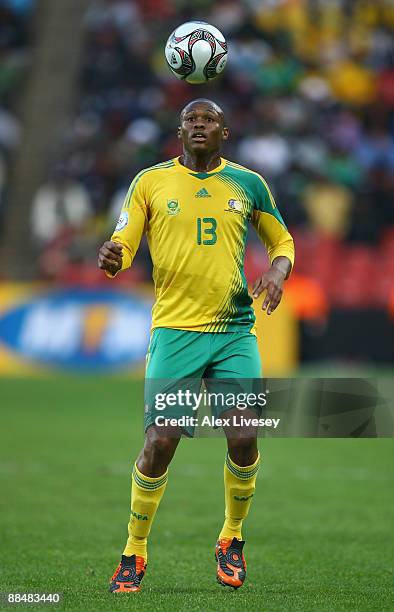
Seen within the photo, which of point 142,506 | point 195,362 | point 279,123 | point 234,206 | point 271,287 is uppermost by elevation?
point 279,123

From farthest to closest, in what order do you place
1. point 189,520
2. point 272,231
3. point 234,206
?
point 189,520 → point 272,231 → point 234,206

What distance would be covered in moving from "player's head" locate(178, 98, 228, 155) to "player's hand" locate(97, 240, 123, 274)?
0.64 metres

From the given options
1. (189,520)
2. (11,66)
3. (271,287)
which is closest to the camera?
(271,287)

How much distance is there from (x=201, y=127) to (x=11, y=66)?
16.8m

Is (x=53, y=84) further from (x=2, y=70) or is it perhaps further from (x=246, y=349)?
(x=246, y=349)

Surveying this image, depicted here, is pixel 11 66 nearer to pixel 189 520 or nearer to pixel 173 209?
pixel 189 520

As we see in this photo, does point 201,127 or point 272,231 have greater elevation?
point 201,127

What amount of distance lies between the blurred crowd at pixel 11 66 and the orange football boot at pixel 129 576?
16.0 meters

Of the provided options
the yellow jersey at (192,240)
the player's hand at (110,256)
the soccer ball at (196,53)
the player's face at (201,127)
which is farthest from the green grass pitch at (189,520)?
the soccer ball at (196,53)

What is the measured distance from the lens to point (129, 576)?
560 cm

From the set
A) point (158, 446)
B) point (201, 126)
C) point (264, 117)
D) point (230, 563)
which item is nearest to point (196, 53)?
point (201, 126)

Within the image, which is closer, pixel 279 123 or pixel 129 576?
pixel 129 576

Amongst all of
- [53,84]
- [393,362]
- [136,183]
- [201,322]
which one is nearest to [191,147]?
[136,183]

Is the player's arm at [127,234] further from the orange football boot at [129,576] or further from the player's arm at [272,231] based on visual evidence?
the orange football boot at [129,576]
